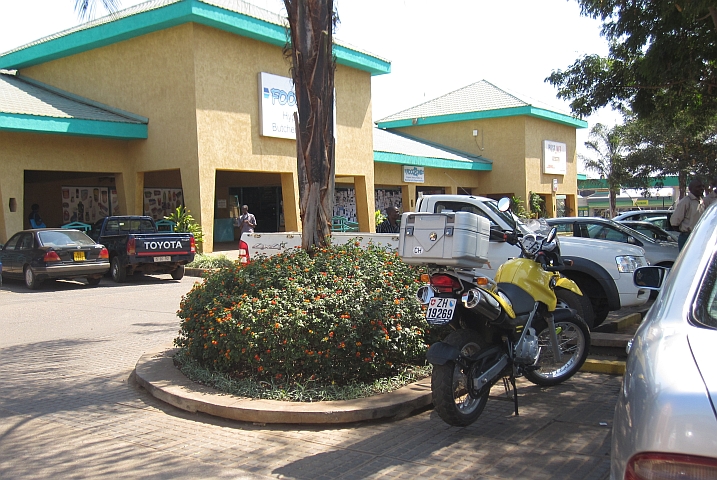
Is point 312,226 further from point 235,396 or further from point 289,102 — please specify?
point 289,102

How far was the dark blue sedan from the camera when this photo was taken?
49.7 feet

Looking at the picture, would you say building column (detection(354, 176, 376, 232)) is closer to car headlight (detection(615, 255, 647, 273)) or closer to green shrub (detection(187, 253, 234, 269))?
green shrub (detection(187, 253, 234, 269))

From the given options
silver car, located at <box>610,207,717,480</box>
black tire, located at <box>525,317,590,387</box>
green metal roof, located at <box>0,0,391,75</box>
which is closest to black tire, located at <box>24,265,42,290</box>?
→ green metal roof, located at <box>0,0,391,75</box>

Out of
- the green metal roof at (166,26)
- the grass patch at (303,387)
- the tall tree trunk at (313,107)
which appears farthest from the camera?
the green metal roof at (166,26)

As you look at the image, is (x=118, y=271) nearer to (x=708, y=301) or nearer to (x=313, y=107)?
(x=313, y=107)

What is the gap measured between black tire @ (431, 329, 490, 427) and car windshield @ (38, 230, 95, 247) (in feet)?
42.6

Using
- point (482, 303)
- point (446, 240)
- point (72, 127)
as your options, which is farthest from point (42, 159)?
point (482, 303)

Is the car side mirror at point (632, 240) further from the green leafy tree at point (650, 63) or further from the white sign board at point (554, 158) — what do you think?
the white sign board at point (554, 158)

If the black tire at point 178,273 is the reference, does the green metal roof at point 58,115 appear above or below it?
above

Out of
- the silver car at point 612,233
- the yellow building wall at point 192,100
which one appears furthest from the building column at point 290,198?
the silver car at point 612,233

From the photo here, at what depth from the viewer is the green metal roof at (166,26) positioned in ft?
64.5

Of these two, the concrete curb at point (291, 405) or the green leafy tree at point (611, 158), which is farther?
the green leafy tree at point (611, 158)

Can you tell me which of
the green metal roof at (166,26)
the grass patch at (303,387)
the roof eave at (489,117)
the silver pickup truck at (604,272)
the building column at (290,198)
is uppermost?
the green metal roof at (166,26)

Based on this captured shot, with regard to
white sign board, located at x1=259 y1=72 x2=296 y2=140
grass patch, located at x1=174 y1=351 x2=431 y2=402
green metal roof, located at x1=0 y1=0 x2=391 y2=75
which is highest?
green metal roof, located at x1=0 y1=0 x2=391 y2=75
